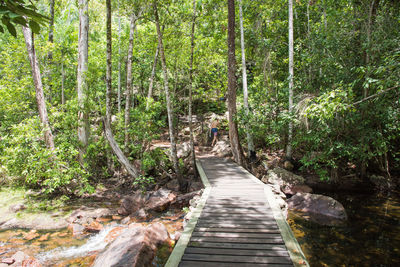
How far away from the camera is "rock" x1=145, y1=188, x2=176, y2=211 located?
8.09 meters

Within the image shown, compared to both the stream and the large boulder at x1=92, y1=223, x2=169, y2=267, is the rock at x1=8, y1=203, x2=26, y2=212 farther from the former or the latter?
the large boulder at x1=92, y1=223, x2=169, y2=267

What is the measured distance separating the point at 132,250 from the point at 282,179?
710 cm

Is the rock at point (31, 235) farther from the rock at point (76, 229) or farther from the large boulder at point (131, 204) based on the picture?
the large boulder at point (131, 204)

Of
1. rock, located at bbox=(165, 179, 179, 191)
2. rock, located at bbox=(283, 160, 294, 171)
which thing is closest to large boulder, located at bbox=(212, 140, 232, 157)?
rock, located at bbox=(283, 160, 294, 171)

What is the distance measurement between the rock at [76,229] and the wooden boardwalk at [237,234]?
360 cm

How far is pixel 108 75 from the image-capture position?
8.66 m

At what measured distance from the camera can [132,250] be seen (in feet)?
14.0

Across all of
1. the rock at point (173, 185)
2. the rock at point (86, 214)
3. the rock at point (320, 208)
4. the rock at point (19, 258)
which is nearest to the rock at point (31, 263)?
the rock at point (19, 258)

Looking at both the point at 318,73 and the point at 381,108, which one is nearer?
the point at 381,108

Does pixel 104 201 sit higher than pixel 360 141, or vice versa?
pixel 360 141

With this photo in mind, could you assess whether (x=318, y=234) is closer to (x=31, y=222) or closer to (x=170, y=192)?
(x=170, y=192)

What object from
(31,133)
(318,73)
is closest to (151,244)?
(31,133)

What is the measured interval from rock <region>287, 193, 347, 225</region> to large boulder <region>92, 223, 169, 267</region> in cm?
490

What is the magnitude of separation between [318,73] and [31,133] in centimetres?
1108
